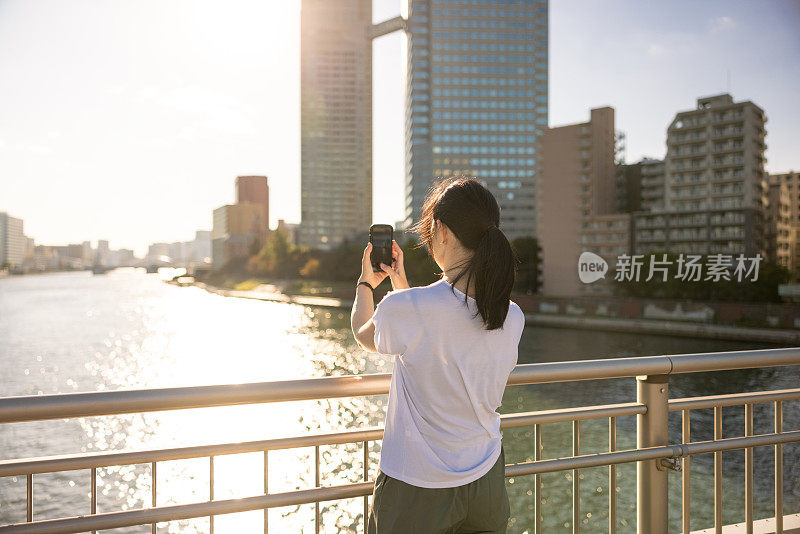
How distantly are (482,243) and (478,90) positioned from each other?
9047cm

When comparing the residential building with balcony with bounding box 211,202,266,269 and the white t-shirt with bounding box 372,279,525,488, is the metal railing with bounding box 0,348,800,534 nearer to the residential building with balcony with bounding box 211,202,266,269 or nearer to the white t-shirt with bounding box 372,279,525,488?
the white t-shirt with bounding box 372,279,525,488

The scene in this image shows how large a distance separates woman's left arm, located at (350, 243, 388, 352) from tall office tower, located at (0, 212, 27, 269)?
145m

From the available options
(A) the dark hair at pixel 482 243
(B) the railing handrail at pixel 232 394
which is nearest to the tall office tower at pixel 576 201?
(B) the railing handrail at pixel 232 394

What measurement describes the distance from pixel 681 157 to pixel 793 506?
3986 centimetres

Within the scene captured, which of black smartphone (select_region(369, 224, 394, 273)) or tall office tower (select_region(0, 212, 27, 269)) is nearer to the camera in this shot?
black smartphone (select_region(369, 224, 394, 273))

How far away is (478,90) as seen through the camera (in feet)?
286

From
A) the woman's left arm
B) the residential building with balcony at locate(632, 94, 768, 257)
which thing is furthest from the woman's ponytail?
the residential building with balcony at locate(632, 94, 768, 257)

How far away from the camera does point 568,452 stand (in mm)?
15156

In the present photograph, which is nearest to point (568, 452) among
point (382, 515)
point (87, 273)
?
point (382, 515)

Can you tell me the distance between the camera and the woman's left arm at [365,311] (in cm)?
130

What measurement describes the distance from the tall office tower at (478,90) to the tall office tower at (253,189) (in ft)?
182

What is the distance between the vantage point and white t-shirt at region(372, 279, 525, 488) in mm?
1208

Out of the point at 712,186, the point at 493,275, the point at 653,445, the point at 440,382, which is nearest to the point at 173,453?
the point at 440,382

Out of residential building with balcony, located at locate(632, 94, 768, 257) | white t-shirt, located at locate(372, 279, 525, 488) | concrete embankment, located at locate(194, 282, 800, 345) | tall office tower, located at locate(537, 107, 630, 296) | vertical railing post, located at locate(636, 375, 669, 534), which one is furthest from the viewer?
tall office tower, located at locate(537, 107, 630, 296)
